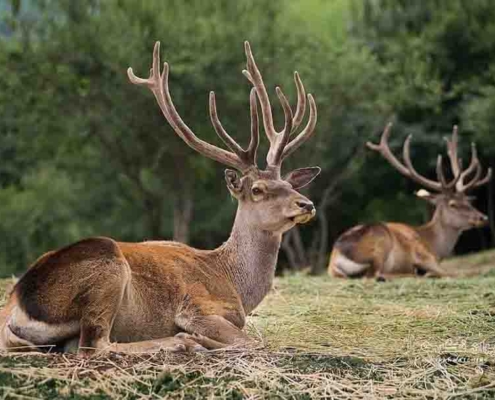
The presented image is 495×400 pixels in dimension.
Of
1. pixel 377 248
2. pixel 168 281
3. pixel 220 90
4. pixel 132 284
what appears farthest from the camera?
pixel 220 90

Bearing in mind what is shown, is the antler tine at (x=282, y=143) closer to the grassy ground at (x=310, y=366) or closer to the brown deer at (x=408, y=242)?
the grassy ground at (x=310, y=366)

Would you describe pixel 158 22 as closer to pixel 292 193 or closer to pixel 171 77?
pixel 171 77

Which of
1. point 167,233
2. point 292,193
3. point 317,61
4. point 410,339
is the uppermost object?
point 317,61

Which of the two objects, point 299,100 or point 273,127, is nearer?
point 273,127

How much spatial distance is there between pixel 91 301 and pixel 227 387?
3.09ft

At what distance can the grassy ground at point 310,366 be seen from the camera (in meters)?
4.33

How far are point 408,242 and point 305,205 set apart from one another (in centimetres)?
607

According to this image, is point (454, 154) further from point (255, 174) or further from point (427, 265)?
point (255, 174)

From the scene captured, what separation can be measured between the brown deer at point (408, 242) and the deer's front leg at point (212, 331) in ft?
16.9

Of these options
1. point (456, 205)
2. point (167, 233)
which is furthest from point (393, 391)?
point (167, 233)

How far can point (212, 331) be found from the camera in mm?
5426

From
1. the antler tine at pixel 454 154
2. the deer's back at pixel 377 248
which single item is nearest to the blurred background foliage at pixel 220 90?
the antler tine at pixel 454 154

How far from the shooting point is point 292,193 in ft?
20.0

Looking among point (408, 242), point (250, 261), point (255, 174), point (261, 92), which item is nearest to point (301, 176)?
point (255, 174)
